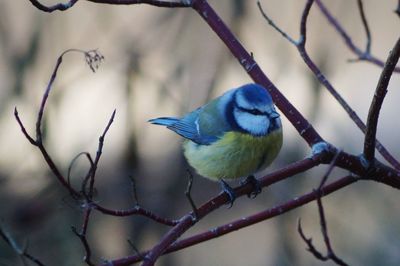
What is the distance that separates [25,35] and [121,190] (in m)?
1.14

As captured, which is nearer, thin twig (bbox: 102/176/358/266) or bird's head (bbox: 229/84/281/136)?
thin twig (bbox: 102/176/358/266)

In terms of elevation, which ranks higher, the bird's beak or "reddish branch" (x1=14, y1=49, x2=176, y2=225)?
"reddish branch" (x1=14, y1=49, x2=176, y2=225)

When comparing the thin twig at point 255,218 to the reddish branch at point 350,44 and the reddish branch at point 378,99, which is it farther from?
the reddish branch at point 350,44

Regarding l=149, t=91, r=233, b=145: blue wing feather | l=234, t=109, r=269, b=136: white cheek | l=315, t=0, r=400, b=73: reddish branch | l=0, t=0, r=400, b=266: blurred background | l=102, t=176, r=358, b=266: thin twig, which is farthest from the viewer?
l=0, t=0, r=400, b=266: blurred background

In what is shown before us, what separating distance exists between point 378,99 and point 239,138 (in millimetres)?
1107

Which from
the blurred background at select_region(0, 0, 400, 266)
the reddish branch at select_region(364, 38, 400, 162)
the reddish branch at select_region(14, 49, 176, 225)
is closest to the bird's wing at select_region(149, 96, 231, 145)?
the blurred background at select_region(0, 0, 400, 266)

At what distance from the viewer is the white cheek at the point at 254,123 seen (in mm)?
2826

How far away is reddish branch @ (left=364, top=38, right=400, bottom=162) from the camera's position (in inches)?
67.5

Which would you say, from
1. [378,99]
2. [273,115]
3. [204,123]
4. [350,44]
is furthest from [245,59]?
[204,123]

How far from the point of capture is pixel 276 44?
485 cm

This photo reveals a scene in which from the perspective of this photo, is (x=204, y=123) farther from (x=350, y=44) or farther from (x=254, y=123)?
(x=350, y=44)

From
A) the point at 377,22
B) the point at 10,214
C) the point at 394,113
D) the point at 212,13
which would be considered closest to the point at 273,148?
the point at 212,13

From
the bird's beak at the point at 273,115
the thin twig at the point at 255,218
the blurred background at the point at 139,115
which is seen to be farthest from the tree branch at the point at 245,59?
the blurred background at the point at 139,115

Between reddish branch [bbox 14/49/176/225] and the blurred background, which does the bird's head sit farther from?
the blurred background
